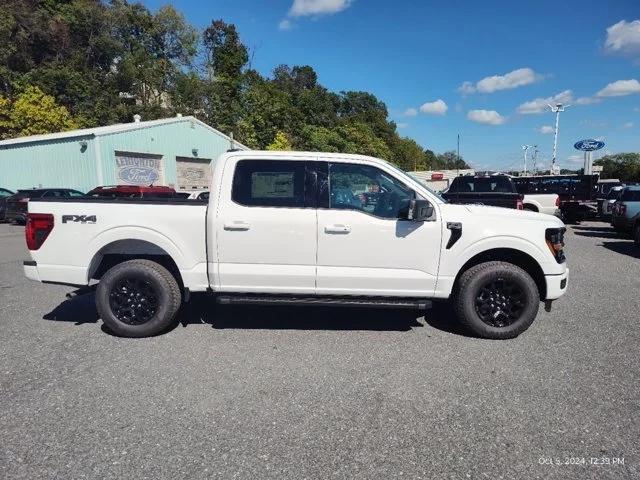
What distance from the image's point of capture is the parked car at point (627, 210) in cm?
1206

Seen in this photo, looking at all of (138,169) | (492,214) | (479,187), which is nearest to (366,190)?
(492,214)

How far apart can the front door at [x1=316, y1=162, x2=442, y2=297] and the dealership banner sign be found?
2069 centimetres

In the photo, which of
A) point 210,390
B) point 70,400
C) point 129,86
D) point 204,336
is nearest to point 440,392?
point 210,390

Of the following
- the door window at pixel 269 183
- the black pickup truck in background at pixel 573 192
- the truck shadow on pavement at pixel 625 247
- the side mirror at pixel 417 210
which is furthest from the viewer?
the black pickup truck in background at pixel 573 192

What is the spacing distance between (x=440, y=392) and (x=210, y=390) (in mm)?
1923

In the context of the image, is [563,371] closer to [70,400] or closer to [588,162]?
[70,400]

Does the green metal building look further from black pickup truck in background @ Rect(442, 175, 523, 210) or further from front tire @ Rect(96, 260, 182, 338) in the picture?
front tire @ Rect(96, 260, 182, 338)

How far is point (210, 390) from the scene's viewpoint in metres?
3.50

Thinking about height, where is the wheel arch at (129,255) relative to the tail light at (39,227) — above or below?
below

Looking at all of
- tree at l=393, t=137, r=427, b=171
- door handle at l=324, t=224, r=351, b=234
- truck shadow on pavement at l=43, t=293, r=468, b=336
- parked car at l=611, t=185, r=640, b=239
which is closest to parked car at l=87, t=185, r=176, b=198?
truck shadow on pavement at l=43, t=293, r=468, b=336

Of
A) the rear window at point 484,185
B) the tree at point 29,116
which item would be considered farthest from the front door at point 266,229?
the tree at point 29,116

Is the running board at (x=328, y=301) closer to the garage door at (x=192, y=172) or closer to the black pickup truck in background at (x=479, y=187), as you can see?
the black pickup truck in background at (x=479, y=187)

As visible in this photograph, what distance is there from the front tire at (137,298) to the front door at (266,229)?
1.92ft

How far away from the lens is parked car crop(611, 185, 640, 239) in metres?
12.1
